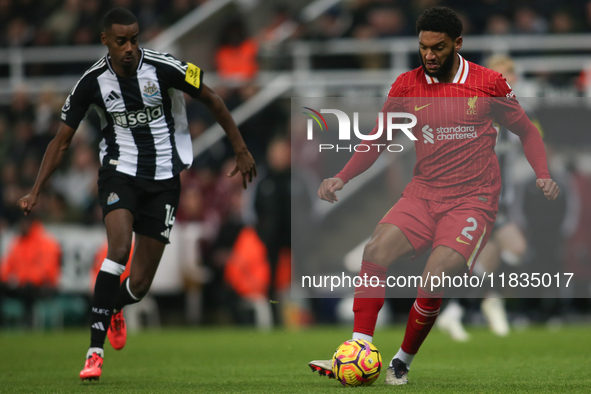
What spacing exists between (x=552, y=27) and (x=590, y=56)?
793 millimetres

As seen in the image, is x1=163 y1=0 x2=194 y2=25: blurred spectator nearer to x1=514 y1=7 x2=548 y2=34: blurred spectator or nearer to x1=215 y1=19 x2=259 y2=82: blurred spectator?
x1=215 y1=19 x2=259 y2=82: blurred spectator

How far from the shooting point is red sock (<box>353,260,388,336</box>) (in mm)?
5250

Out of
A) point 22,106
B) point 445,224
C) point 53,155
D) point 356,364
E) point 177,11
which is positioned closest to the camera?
point 356,364

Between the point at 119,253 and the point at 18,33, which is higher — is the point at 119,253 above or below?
below

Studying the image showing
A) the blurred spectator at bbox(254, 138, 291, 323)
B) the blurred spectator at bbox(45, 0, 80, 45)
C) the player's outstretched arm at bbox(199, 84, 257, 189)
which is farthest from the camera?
the blurred spectator at bbox(45, 0, 80, 45)

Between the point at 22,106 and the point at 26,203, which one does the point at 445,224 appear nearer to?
the point at 26,203

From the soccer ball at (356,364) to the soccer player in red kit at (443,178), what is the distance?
0.35 feet

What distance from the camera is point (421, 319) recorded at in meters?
5.29

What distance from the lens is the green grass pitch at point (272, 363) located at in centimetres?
518

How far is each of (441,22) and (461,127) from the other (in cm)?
66

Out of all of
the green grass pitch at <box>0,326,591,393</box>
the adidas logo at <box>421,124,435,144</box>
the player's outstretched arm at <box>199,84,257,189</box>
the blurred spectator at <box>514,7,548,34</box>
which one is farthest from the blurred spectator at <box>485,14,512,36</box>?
the adidas logo at <box>421,124,435,144</box>

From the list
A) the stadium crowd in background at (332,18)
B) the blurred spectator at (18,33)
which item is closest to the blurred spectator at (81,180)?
the stadium crowd in background at (332,18)

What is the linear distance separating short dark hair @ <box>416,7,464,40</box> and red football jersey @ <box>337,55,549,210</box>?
289mm

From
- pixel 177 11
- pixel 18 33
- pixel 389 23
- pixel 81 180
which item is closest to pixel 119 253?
pixel 81 180
